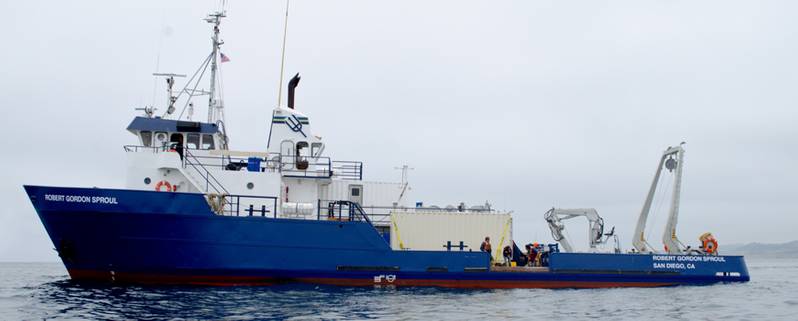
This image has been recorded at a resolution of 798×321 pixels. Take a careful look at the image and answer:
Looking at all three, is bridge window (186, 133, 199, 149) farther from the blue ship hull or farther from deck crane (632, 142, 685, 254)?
deck crane (632, 142, 685, 254)

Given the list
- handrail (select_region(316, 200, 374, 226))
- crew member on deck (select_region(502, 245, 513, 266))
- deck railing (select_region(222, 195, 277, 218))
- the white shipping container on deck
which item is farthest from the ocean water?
deck railing (select_region(222, 195, 277, 218))

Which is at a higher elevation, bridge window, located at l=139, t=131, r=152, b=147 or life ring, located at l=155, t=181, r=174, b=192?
bridge window, located at l=139, t=131, r=152, b=147

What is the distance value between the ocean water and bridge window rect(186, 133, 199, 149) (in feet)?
15.9

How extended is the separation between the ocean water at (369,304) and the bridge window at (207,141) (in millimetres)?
→ 4829

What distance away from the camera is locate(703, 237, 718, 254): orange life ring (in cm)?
2253

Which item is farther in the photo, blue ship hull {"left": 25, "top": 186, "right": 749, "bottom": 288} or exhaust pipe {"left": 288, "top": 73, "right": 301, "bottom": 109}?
exhaust pipe {"left": 288, "top": 73, "right": 301, "bottom": 109}

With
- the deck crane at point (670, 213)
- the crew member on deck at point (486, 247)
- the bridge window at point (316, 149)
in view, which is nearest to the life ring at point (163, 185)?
the bridge window at point (316, 149)

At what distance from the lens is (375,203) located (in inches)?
849

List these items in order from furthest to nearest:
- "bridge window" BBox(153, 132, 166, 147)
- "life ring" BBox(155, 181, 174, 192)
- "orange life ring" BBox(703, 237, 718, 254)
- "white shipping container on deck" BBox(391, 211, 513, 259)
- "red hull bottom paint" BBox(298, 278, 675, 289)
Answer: "orange life ring" BBox(703, 237, 718, 254), "bridge window" BBox(153, 132, 166, 147), "white shipping container on deck" BBox(391, 211, 513, 259), "red hull bottom paint" BBox(298, 278, 675, 289), "life ring" BBox(155, 181, 174, 192)

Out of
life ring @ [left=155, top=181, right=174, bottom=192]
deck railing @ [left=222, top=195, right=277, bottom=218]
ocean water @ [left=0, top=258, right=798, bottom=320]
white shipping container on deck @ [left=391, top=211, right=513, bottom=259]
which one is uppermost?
life ring @ [left=155, top=181, right=174, bottom=192]

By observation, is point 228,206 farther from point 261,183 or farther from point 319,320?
point 319,320

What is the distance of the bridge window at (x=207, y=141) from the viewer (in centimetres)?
2066

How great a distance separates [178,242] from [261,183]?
284cm

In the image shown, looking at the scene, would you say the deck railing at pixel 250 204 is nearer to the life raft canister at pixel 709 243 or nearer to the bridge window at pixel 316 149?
the bridge window at pixel 316 149
